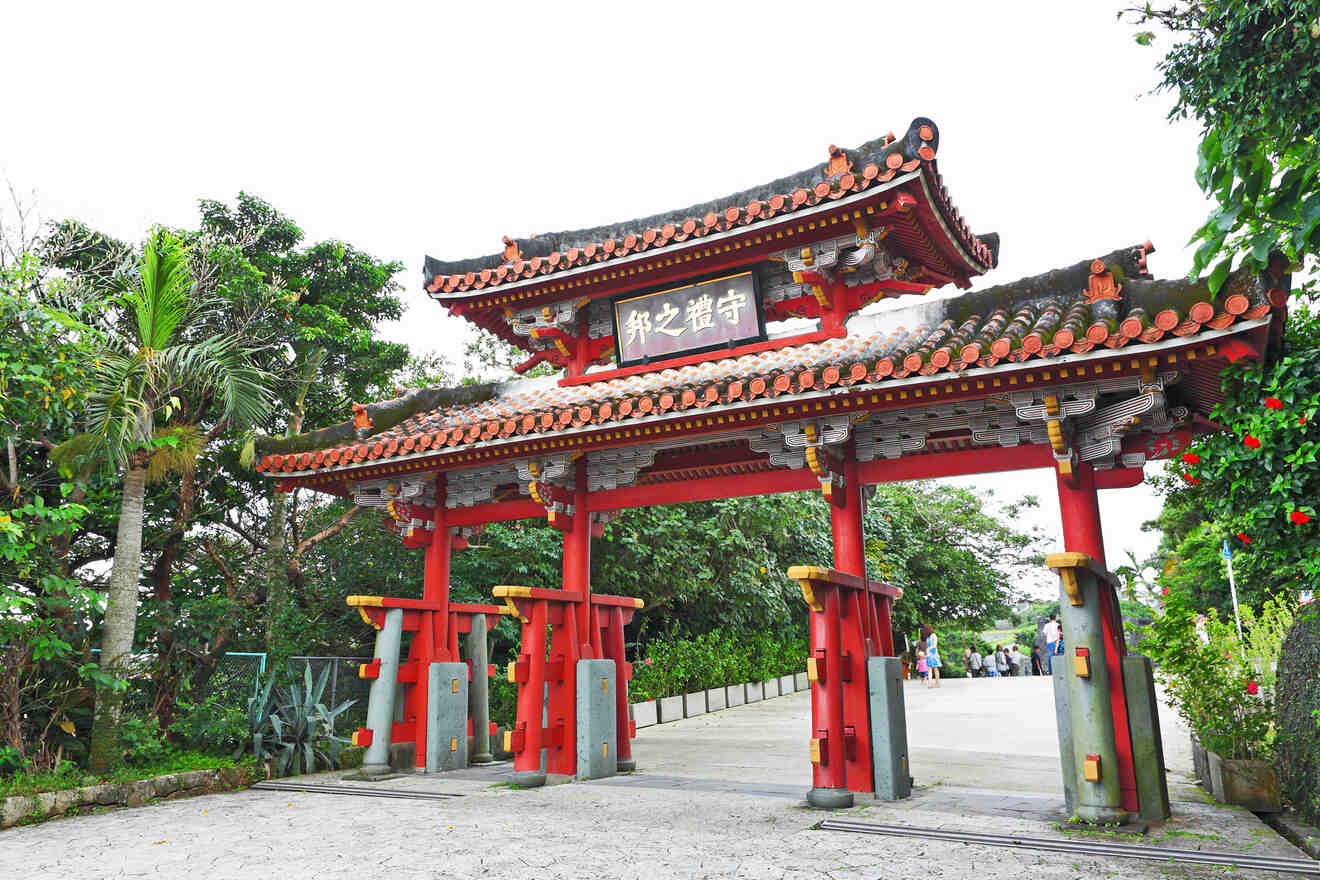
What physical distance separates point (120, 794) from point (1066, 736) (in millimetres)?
7745

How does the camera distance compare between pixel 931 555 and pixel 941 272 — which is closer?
pixel 941 272

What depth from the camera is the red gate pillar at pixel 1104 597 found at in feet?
19.8

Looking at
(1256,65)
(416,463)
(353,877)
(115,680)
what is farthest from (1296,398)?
(115,680)

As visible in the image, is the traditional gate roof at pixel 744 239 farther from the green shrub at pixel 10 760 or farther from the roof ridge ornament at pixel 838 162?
the green shrub at pixel 10 760

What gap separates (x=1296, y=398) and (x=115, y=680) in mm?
9666

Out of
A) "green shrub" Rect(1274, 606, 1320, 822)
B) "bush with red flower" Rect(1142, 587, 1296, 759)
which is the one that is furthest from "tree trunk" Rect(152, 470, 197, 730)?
"green shrub" Rect(1274, 606, 1320, 822)

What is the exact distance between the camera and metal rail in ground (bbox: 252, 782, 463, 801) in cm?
770

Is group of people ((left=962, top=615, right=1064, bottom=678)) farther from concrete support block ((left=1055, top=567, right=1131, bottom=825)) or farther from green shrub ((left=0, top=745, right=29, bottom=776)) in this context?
green shrub ((left=0, top=745, right=29, bottom=776))

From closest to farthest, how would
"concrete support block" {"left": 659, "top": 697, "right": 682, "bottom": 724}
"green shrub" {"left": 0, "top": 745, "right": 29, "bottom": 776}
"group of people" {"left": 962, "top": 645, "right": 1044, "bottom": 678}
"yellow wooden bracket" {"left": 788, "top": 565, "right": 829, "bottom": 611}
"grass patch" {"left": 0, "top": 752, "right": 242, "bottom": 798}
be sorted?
"yellow wooden bracket" {"left": 788, "top": 565, "right": 829, "bottom": 611}, "grass patch" {"left": 0, "top": 752, "right": 242, "bottom": 798}, "green shrub" {"left": 0, "top": 745, "right": 29, "bottom": 776}, "concrete support block" {"left": 659, "top": 697, "right": 682, "bottom": 724}, "group of people" {"left": 962, "top": 645, "right": 1044, "bottom": 678}

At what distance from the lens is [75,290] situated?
9.63 metres

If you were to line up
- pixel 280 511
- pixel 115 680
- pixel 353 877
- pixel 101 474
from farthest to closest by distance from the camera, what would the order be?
pixel 280 511 → pixel 101 474 → pixel 115 680 → pixel 353 877

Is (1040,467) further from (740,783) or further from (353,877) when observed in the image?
(353,877)

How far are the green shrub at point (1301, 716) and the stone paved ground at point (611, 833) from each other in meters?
0.44

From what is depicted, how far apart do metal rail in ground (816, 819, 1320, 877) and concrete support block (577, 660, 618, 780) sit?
2800mm
